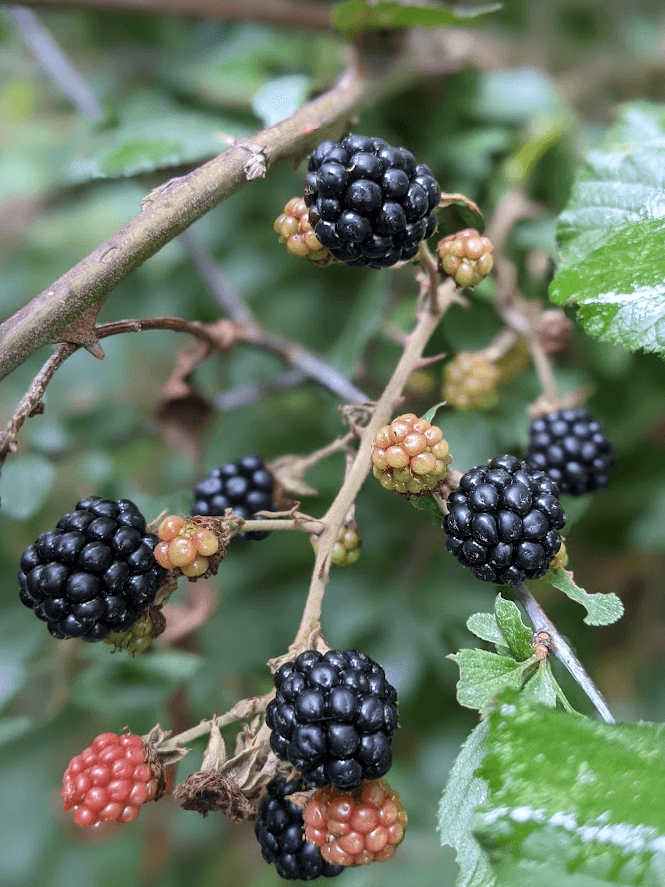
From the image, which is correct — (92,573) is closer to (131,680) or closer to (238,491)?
(238,491)

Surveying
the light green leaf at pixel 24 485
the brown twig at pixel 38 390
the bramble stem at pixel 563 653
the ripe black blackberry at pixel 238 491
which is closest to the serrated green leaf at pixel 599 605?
the bramble stem at pixel 563 653

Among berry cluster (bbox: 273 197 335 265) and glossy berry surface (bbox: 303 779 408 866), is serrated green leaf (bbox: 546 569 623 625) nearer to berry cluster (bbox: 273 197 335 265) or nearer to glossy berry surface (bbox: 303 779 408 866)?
glossy berry surface (bbox: 303 779 408 866)

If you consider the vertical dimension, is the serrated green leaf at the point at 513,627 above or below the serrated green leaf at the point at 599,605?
above

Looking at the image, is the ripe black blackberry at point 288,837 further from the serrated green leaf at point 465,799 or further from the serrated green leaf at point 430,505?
the serrated green leaf at point 430,505

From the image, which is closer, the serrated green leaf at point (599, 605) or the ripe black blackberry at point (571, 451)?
the serrated green leaf at point (599, 605)

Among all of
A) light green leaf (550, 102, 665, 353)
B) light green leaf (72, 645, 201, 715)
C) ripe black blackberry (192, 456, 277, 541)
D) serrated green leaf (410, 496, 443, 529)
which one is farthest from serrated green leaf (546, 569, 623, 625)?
light green leaf (72, 645, 201, 715)

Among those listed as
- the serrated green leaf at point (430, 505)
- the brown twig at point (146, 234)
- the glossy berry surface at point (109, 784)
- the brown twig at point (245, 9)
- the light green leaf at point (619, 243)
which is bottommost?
the glossy berry surface at point (109, 784)

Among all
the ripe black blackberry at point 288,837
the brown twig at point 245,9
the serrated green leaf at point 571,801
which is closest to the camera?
the serrated green leaf at point 571,801

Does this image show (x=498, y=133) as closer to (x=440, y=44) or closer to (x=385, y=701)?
(x=440, y=44)
